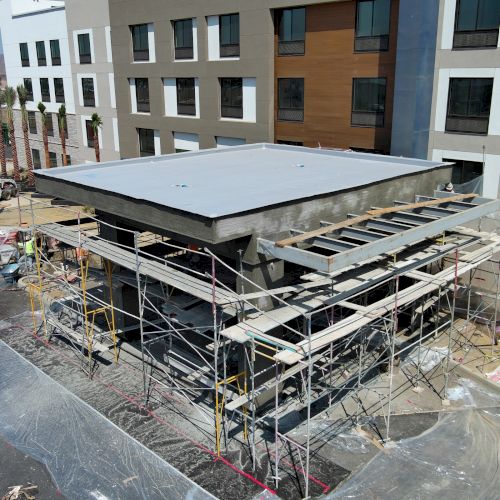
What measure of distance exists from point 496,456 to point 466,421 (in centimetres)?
143

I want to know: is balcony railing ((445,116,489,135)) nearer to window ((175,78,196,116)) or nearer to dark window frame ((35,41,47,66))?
window ((175,78,196,116))

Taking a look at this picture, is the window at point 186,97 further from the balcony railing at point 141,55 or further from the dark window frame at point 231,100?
the balcony railing at point 141,55

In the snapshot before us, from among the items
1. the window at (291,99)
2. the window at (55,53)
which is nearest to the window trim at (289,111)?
the window at (291,99)

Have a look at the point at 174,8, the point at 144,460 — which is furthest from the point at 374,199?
the point at 174,8

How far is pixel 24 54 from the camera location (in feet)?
164

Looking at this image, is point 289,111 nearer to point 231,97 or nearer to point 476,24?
point 231,97

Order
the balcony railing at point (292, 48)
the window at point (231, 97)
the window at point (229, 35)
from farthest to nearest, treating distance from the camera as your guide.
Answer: the window at point (231, 97) < the window at point (229, 35) < the balcony railing at point (292, 48)

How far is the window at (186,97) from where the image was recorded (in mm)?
34469

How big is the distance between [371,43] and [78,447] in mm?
21203

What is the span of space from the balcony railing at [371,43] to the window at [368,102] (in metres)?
1.33

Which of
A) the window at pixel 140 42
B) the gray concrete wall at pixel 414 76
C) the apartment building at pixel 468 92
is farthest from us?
the window at pixel 140 42

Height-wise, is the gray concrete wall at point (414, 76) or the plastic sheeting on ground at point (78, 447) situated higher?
the gray concrete wall at point (414, 76)

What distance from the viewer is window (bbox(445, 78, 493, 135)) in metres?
22.4

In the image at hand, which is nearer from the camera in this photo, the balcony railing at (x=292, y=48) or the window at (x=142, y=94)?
the balcony railing at (x=292, y=48)
